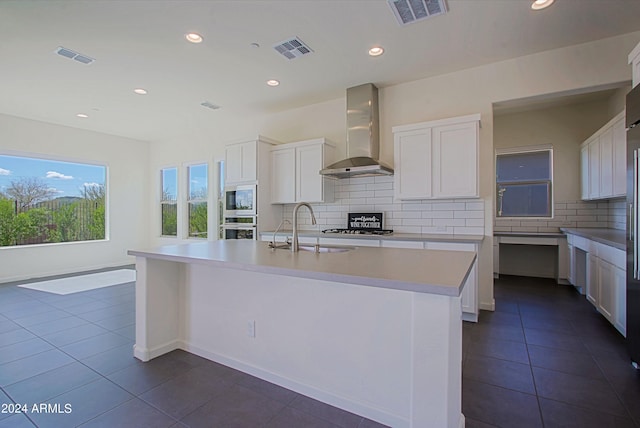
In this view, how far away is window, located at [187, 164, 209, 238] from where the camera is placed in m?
6.39

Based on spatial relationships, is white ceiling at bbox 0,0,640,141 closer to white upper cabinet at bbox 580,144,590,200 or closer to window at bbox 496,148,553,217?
white upper cabinet at bbox 580,144,590,200

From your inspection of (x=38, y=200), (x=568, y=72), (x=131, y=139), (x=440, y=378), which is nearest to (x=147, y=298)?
(x=440, y=378)

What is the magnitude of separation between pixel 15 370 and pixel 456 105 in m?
4.99

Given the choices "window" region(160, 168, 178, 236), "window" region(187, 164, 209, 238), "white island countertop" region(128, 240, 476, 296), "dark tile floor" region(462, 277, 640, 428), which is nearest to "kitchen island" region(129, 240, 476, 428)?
"white island countertop" region(128, 240, 476, 296)

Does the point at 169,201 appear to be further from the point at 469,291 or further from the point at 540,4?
the point at 540,4

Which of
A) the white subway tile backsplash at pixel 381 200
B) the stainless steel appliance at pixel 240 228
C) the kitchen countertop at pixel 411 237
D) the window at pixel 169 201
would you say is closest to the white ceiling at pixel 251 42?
the white subway tile backsplash at pixel 381 200

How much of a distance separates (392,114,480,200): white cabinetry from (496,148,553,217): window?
9.24ft

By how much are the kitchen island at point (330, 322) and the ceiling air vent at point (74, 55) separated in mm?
2457

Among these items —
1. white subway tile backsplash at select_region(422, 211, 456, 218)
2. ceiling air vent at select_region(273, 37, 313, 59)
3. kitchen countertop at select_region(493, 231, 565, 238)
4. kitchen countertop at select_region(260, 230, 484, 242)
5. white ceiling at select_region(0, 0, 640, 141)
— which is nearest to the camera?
white ceiling at select_region(0, 0, 640, 141)

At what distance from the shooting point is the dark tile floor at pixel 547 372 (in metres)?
1.77

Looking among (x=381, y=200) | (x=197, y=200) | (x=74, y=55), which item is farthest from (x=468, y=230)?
(x=197, y=200)

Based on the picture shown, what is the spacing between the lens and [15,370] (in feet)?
7.51

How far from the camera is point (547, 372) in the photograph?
225 cm

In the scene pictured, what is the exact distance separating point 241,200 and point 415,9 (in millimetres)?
3485
